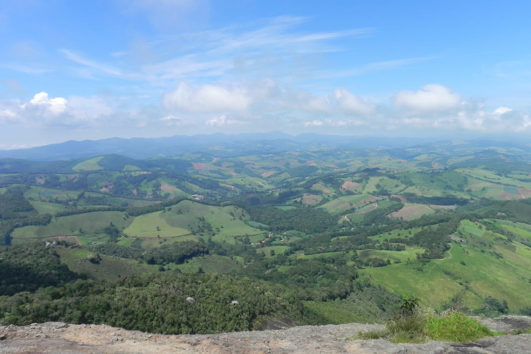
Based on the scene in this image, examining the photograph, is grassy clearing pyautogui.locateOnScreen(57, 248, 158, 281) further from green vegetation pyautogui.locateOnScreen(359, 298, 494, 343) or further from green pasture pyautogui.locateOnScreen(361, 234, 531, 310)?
green vegetation pyautogui.locateOnScreen(359, 298, 494, 343)

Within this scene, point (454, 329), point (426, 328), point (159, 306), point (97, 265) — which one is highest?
point (454, 329)

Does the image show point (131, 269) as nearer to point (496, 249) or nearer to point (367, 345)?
point (367, 345)

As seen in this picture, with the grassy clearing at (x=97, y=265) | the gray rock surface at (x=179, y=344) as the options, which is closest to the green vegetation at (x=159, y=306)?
the gray rock surface at (x=179, y=344)

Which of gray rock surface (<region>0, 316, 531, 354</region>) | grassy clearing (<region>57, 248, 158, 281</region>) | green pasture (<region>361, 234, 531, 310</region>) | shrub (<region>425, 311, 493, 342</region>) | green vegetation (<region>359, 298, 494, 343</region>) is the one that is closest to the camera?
gray rock surface (<region>0, 316, 531, 354</region>)

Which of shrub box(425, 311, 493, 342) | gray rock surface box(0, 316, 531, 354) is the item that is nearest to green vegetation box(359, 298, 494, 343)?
shrub box(425, 311, 493, 342)

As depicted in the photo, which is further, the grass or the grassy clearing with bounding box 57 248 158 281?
the grassy clearing with bounding box 57 248 158 281

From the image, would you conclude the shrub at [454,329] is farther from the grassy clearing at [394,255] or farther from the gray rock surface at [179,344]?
the grassy clearing at [394,255]

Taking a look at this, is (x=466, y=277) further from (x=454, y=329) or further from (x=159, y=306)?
(x=159, y=306)

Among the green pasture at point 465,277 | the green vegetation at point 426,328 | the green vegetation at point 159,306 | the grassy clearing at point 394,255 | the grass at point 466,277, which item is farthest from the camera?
the grassy clearing at point 394,255

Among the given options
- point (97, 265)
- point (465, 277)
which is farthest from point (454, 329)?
point (97, 265)

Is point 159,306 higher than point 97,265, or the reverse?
point 159,306

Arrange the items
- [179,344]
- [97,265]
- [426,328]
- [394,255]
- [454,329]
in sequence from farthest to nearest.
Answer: [394,255] < [97,265] < [426,328] < [454,329] < [179,344]

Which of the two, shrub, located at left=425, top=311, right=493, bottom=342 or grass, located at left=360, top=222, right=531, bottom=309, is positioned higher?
shrub, located at left=425, top=311, right=493, bottom=342

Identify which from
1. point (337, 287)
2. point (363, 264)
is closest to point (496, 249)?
point (363, 264)
